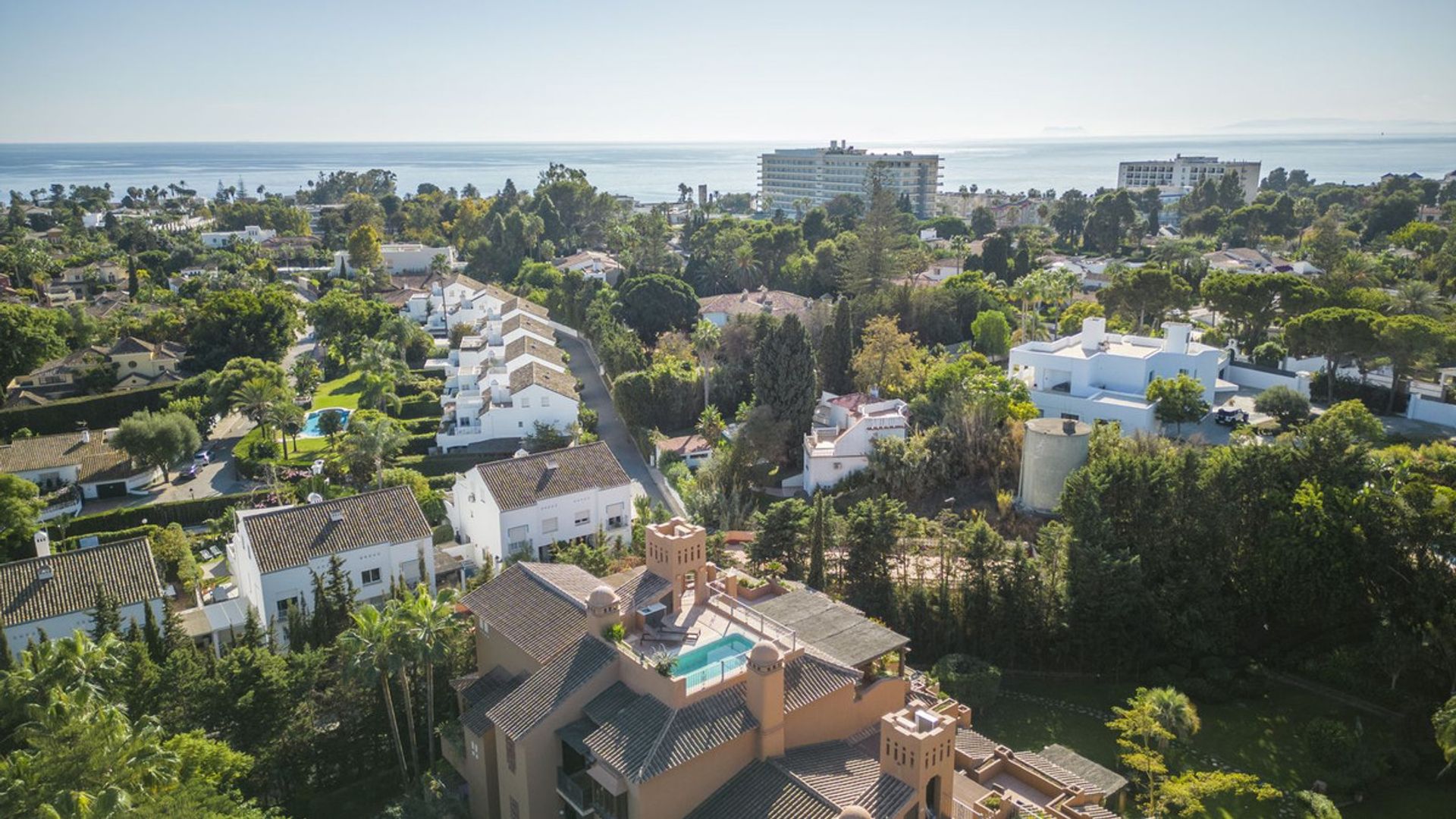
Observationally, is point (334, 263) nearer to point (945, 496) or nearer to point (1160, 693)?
point (945, 496)

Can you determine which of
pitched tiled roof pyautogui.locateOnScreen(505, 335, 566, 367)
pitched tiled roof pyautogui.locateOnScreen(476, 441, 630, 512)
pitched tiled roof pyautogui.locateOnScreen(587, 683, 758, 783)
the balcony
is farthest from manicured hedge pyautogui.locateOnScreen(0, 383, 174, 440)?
pitched tiled roof pyautogui.locateOnScreen(587, 683, 758, 783)

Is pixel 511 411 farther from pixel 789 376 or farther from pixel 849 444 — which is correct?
pixel 849 444

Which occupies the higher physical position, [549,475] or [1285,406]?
[1285,406]

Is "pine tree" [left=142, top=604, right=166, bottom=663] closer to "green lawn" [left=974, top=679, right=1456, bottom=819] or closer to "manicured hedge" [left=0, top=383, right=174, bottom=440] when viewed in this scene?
"green lawn" [left=974, top=679, right=1456, bottom=819]

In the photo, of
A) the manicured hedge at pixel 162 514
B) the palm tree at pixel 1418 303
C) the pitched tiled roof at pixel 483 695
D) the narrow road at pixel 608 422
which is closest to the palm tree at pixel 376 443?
the manicured hedge at pixel 162 514

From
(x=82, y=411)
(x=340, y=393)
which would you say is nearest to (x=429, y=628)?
(x=340, y=393)

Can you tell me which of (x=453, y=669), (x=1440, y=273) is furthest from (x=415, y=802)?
(x=1440, y=273)

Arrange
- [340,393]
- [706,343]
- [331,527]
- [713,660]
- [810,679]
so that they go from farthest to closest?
1. [340,393]
2. [706,343]
3. [331,527]
4. [713,660]
5. [810,679]

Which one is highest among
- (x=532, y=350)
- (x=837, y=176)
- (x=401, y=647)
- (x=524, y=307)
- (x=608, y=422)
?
(x=837, y=176)
